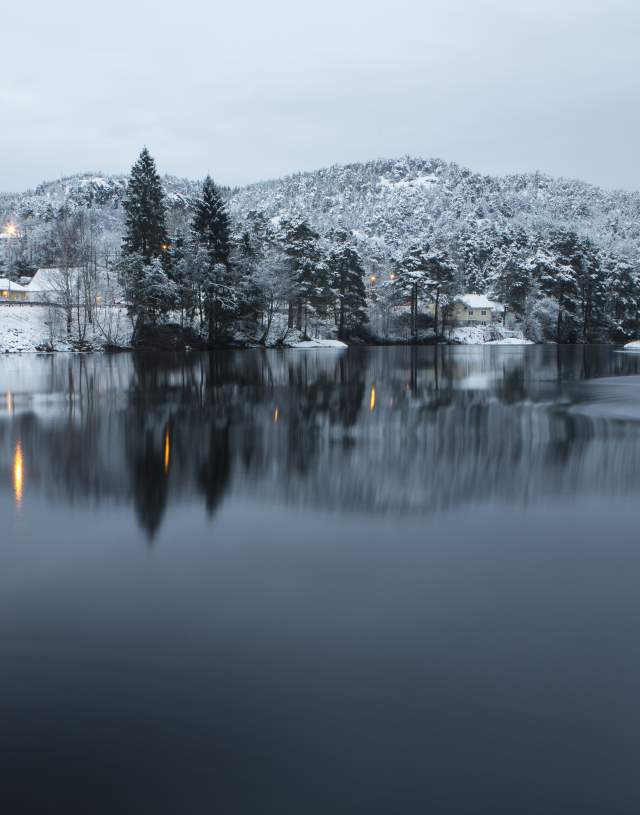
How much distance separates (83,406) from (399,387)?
1718 centimetres

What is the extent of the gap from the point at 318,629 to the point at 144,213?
230 feet

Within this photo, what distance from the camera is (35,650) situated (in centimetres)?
661

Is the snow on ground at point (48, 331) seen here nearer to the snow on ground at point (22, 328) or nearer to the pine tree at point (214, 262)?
the snow on ground at point (22, 328)

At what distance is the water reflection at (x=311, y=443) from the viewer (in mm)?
13227

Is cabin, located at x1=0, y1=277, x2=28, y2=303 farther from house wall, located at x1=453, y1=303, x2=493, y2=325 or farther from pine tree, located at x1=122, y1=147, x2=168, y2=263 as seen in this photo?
house wall, located at x1=453, y1=303, x2=493, y2=325

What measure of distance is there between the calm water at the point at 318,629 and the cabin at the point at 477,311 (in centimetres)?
10278

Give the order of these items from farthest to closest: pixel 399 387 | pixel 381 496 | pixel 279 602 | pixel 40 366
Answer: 1. pixel 40 366
2. pixel 399 387
3. pixel 381 496
4. pixel 279 602

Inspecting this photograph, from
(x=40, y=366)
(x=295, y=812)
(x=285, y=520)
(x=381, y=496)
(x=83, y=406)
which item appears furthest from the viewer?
(x=40, y=366)

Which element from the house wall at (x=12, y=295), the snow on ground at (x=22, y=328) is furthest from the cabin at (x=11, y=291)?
the snow on ground at (x=22, y=328)

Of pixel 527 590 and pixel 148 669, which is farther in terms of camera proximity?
pixel 527 590

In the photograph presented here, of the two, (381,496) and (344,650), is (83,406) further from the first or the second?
(344,650)

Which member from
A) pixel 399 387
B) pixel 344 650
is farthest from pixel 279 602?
pixel 399 387

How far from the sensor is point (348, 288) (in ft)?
319

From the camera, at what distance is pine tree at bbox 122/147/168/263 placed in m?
70.4
